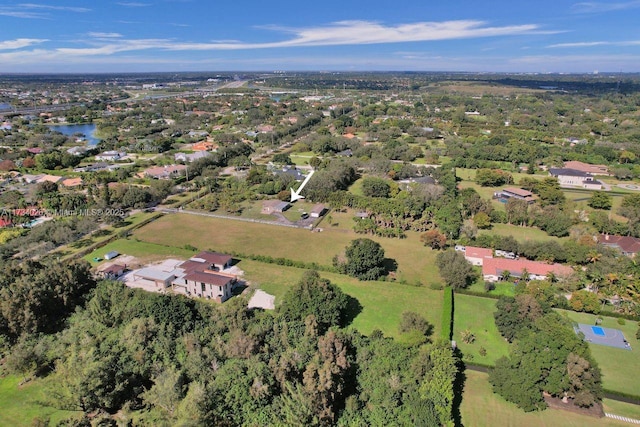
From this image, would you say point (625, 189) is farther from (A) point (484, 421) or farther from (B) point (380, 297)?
(A) point (484, 421)

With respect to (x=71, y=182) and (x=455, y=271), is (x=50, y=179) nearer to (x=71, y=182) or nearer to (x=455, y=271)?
(x=71, y=182)

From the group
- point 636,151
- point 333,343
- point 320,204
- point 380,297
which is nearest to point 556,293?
point 380,297

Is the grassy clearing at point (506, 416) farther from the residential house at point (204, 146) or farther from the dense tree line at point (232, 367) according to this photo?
the residential house at point (204, 146)

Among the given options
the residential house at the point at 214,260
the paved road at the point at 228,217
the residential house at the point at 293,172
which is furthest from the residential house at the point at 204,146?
Answer: the residential house at the point at 214,260

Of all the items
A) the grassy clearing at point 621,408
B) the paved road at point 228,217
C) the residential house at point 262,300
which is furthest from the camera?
the paved road at point 228,217

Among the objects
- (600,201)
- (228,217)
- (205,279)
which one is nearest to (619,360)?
(205,279)

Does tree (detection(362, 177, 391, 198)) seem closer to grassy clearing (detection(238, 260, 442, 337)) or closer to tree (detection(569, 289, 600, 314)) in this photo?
grassy clearing (detection(238, 260, 442, 337))
